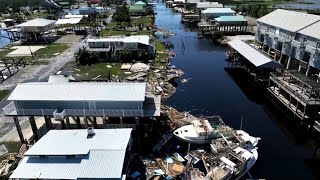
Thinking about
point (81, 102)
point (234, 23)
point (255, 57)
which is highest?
point (81, 102)

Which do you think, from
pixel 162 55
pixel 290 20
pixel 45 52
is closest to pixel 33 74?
pixel 45 52

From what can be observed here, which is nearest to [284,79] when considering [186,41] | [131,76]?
[131,76]

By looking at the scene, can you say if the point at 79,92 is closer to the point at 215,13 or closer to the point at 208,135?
the point at 208,135

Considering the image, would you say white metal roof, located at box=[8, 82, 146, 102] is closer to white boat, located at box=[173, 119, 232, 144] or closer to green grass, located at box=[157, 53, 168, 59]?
white boat, located at box=[173, 119, 232, 144]

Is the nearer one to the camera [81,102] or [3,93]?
[81,102]

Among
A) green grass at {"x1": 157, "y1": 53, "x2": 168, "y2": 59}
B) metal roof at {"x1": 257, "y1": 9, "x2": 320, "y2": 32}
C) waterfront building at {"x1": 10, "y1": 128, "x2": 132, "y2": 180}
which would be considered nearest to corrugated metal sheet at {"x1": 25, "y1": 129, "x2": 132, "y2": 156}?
waterfront building at {"x1": 10, "y1": 128, "x2": 132, "y2": 180}

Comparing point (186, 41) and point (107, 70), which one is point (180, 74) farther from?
point (186, 41)
